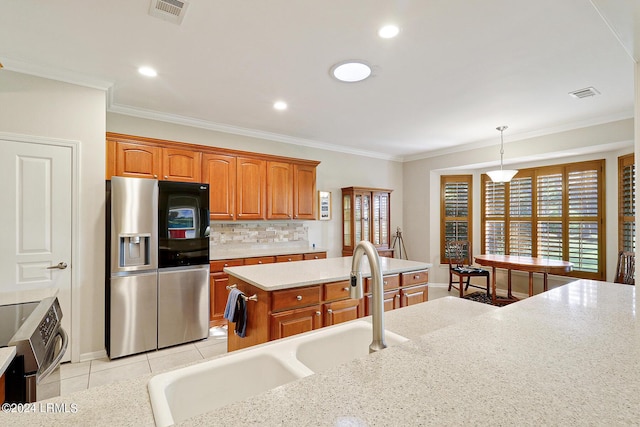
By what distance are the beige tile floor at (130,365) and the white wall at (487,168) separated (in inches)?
168

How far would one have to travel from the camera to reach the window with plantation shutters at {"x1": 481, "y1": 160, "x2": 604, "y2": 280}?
4.47m

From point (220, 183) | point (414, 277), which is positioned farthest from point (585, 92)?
point (220, 183)

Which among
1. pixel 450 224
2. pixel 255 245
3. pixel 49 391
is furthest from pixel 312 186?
pixel 49 391

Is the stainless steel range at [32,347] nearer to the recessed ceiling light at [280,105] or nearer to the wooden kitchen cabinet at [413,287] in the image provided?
the wooden kitchen cabinet at [413,287]

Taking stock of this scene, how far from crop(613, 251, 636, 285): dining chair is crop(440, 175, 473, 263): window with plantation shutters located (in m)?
2.26

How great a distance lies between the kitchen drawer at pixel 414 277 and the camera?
291 centimetres

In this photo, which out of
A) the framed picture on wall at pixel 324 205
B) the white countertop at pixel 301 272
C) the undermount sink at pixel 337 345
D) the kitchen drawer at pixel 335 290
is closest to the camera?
the undermount sink at pixel 337 345

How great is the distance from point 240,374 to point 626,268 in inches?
191

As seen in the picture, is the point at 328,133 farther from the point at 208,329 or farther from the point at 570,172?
the point at 570,172

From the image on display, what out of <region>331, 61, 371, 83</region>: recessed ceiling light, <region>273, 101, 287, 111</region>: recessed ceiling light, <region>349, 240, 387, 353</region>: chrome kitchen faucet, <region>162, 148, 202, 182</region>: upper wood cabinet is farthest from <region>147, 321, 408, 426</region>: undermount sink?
<region>162, 148, 202, 182</region>: upper wood cabinet

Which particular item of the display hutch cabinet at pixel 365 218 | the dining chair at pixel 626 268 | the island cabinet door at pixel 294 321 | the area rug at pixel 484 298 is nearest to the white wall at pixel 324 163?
the display hutch cabinet at pixel 365 218

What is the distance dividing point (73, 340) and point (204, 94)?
266 centimetres

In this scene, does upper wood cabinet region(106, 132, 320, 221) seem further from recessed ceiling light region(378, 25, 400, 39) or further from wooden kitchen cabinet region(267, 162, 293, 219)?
recessed ceiling light region(378, 25, 400, 39)

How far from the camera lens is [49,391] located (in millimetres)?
1449
